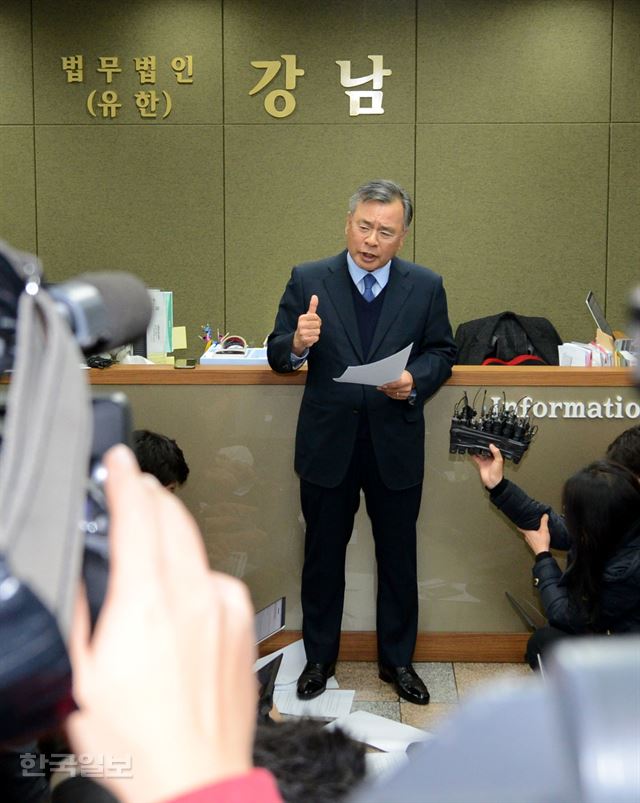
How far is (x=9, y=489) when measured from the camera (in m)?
0.27

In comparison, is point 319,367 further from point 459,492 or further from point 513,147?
point 513,147

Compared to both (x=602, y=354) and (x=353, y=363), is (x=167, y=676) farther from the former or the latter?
(x=602, y=354)

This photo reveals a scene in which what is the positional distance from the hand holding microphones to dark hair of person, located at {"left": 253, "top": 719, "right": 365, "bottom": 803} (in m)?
2.00

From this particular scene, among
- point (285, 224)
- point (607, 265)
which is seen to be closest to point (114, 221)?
point (285, 224)

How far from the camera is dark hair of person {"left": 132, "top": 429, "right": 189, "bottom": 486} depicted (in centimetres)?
290

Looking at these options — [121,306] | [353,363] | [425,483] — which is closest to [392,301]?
[353,363]

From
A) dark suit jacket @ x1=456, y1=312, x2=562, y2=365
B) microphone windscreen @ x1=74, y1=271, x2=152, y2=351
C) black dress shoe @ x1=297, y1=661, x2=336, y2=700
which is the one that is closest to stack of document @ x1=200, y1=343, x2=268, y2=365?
black dress shoe @ x1=297, y1=661, x2=336, y2=700

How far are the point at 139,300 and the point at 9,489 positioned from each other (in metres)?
0.26

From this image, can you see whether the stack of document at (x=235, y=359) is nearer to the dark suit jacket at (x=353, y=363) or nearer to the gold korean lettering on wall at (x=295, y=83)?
the dark suit jacket at (x=353, y=363)

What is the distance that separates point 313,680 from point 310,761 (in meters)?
2.34

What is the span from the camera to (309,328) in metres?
3.08

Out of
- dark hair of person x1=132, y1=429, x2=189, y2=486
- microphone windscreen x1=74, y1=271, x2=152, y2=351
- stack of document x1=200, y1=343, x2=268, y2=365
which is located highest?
microphone windscreen x1=74, y1=271, x2=152, y2=351

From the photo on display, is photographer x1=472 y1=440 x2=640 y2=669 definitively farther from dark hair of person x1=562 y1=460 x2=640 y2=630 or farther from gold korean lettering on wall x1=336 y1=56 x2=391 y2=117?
gold korean lettering on wall x1=336 y1=56 x2=391 y2=117

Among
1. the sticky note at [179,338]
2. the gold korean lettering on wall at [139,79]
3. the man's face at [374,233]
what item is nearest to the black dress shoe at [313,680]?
the man's face at [374,233]
